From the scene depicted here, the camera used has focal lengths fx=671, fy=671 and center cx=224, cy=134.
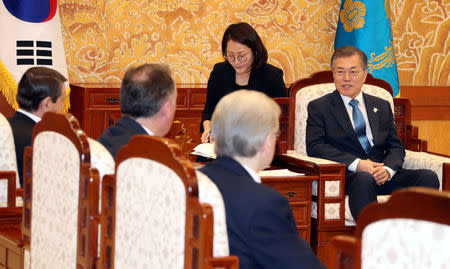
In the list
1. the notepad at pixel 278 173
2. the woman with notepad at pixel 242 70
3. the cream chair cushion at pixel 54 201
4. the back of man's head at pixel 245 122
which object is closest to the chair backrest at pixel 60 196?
the cream chair cushion at pixel 54 201

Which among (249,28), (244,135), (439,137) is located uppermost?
(249,28)

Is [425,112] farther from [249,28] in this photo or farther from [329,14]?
[249,28]

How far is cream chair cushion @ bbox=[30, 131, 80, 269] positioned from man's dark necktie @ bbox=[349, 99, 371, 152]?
90.9 inches

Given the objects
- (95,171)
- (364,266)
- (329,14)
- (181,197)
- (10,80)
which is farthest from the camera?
(329,14)

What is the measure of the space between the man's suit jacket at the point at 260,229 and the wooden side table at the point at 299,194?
1.87 meters

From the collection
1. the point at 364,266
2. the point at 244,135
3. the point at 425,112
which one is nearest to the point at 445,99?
the point at 425,112

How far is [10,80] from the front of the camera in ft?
17.7

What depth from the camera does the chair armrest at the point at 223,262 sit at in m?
1.84

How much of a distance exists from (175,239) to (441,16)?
625 centimetres

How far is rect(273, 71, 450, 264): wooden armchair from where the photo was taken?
4.01m

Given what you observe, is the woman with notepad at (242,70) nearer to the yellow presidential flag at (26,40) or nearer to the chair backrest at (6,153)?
the yellow presidential flag at (26,40)

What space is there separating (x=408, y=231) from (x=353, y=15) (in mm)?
5452

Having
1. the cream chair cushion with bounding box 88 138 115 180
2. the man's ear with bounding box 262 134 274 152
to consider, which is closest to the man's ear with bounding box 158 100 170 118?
the cream chair cushion with bounding box 88 138 115 180

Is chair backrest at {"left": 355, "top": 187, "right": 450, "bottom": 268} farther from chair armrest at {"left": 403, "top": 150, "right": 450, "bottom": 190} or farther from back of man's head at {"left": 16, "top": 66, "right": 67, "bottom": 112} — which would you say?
chair armrest at {"left": 403, "top": 150, "right": 450, "bottom": 190}
